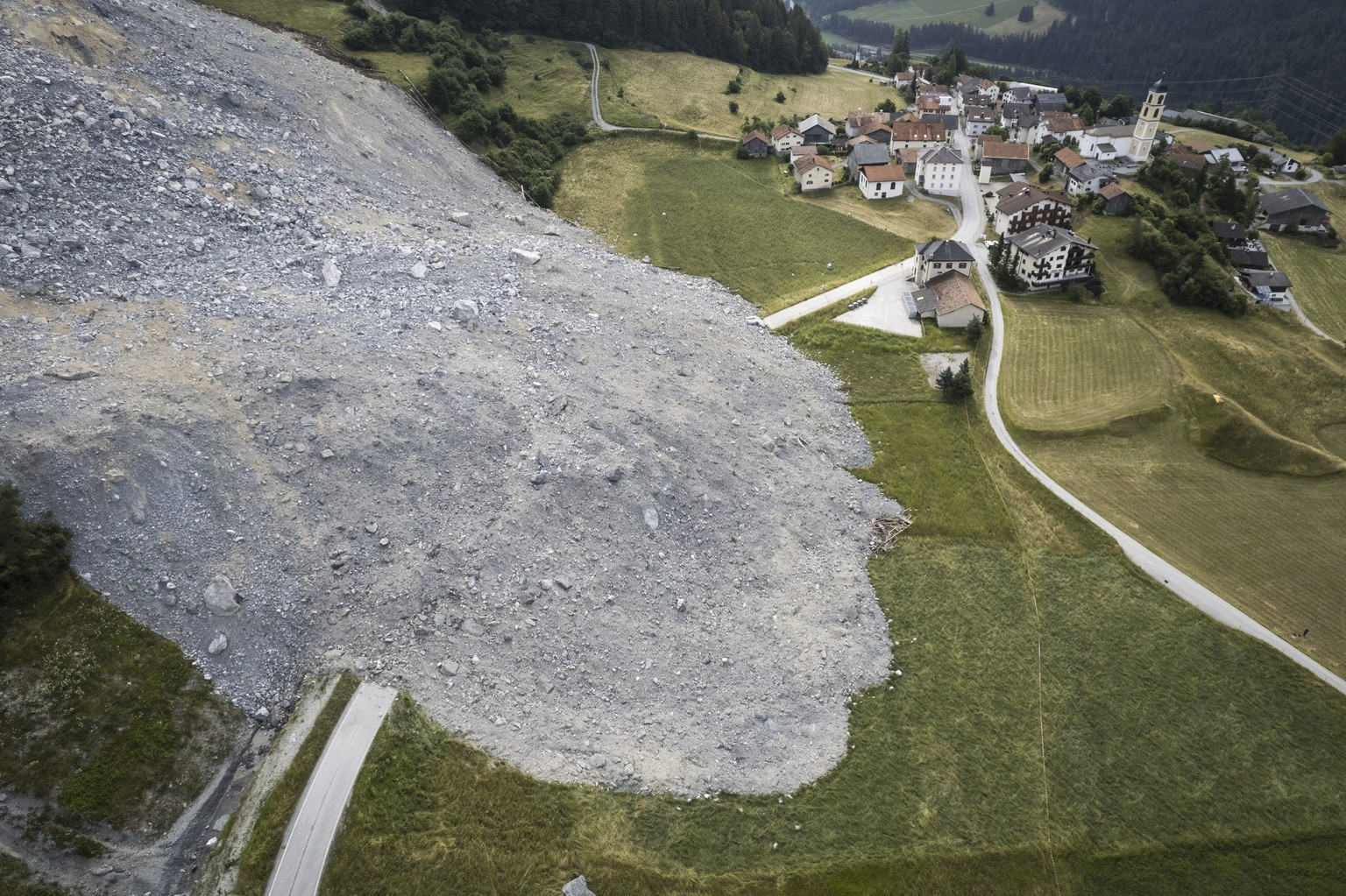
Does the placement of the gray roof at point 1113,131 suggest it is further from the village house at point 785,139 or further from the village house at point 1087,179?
the village house at point 785,139

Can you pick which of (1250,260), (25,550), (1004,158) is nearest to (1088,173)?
(1004,158)

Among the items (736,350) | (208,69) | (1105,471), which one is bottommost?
(1105,471)

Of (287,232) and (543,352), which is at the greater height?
(287,232)

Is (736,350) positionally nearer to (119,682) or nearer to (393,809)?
(393,809)

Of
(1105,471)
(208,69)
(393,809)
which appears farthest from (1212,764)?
(208,69)

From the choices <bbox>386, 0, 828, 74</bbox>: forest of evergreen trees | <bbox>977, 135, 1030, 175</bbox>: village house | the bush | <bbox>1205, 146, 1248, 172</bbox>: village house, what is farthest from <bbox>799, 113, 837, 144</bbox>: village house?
the bush

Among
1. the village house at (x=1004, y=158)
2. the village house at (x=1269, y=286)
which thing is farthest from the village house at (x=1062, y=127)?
the village house at (x=1269, y=286)

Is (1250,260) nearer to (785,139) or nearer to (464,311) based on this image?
(785,139)

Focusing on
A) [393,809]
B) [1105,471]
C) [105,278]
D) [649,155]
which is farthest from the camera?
[649,155]
